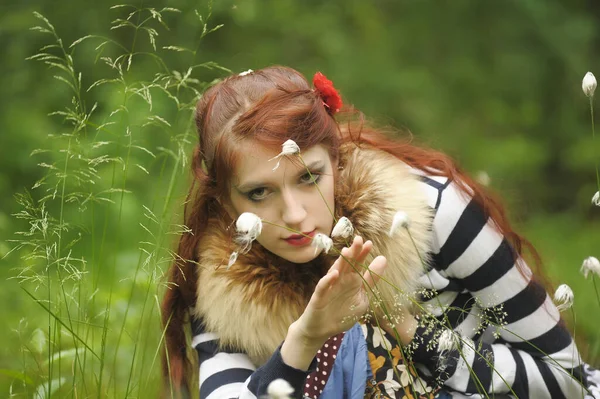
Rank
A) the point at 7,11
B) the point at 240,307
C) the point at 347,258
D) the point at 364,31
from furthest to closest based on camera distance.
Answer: the point at 364,31 < the point at 7,11 < the point at 240,307 < the point at 347,258

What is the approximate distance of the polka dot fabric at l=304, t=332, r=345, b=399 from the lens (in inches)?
79.0

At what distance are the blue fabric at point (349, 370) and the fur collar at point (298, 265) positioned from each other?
0.47 ft

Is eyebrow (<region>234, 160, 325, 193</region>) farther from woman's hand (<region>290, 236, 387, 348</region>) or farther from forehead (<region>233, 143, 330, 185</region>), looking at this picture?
woman's hand (<region>290, 236, 387, 348</region>)

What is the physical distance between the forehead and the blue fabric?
458 mm

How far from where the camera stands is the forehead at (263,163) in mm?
1831

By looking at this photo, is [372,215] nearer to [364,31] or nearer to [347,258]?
[347,258]

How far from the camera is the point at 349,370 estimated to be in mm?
2018

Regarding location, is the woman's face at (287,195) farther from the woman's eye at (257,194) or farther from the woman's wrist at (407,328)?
the woman's wrist at (407,328)

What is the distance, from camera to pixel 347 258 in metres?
1.54

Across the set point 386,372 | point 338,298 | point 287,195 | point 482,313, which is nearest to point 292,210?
point 287,195

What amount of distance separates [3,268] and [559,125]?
3.75 metres

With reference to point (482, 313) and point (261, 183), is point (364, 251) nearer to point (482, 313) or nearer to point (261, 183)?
point (261, 183)

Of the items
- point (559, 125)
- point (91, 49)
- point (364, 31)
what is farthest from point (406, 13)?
point (91, 49)

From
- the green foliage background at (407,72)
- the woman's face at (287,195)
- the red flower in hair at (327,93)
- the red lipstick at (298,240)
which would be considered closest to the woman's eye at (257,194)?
the woman's face at (287,195)
